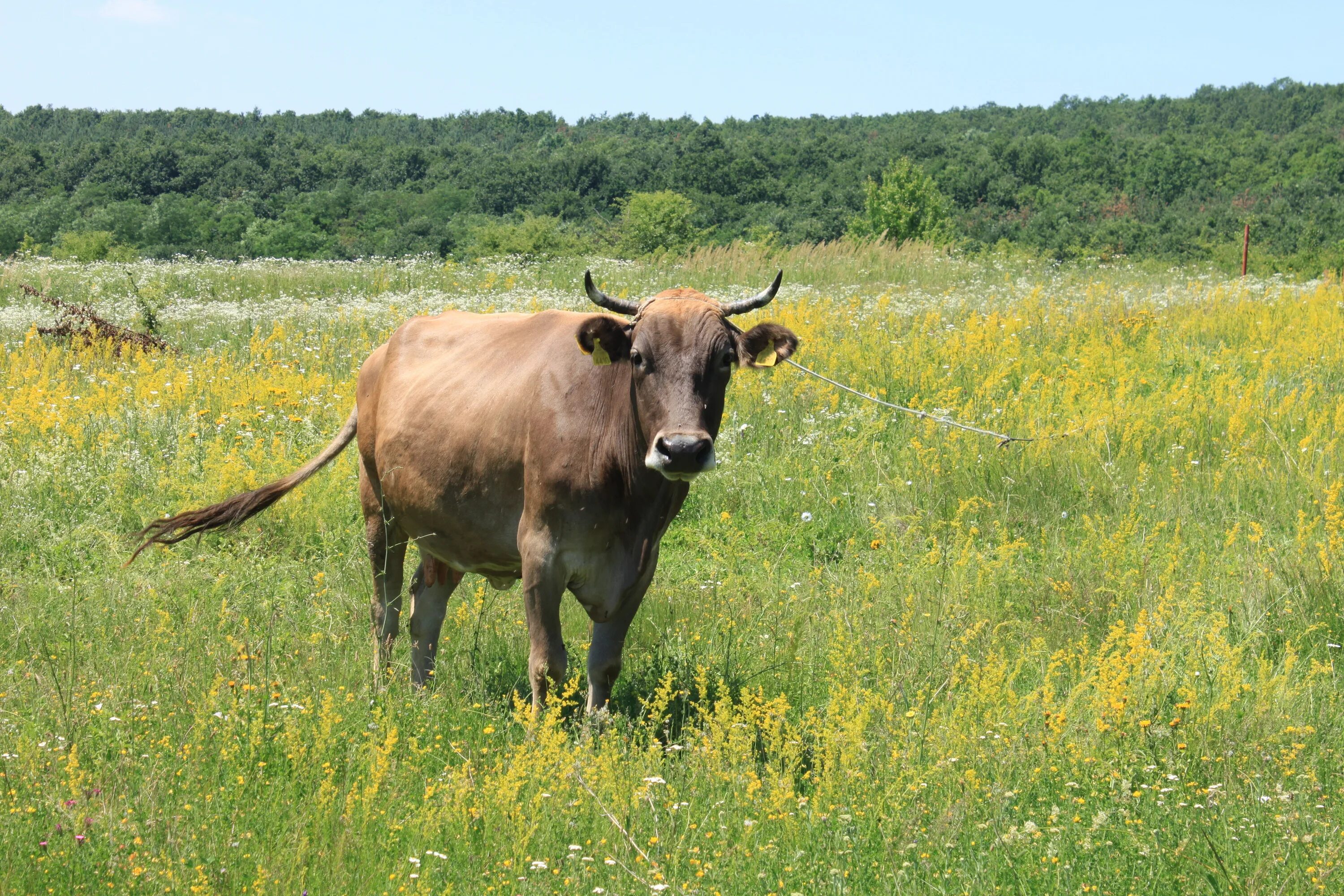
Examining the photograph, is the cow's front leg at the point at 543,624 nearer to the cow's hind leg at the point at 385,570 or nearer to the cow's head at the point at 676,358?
the cow's head at the point at 676,358

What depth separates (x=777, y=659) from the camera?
17.7 feet

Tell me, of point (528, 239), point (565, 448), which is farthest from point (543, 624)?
point (528, 239)

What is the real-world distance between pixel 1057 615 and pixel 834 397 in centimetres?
396

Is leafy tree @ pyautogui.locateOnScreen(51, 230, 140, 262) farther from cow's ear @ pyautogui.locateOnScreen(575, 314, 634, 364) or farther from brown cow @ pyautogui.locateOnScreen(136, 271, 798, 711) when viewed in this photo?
cow's ear @ pyautogui.locateOnScreen(575, 314, 634, 364)

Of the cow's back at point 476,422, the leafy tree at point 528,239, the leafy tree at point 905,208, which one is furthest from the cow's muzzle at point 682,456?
the leafy tree at point 905,208

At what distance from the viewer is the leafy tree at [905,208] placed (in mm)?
44156

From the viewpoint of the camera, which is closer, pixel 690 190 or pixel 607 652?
pixel 607 652

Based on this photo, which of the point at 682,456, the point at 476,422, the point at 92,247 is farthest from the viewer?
the point at 92,247

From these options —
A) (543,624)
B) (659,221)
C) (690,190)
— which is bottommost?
(543,624)

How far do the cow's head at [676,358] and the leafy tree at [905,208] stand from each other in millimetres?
39669

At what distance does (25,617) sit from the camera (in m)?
5.36

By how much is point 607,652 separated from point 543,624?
1.08 ft

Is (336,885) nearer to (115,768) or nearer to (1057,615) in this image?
(115,768)

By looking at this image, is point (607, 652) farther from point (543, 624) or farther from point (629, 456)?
point (629, 456)
